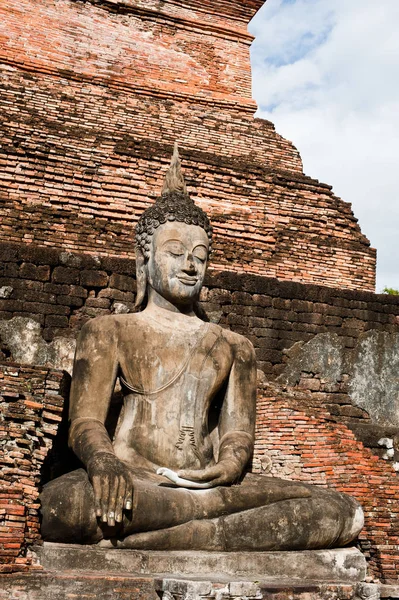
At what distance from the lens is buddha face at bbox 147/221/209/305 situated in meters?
6.07

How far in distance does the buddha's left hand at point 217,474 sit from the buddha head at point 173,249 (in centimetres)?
120

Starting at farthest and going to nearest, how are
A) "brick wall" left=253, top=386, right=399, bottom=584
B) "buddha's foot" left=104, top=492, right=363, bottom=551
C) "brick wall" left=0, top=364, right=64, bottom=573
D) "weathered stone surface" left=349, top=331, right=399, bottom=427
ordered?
"weathered stone surface" left=349, top=331, right=399, bottom=427 < "brick wall" left=253, top=386, right=399, bottom=584 < "buddha's foot" left=104, top=492, right=363, bottom=551 < "brick wall" left=0, top=364, right=64, bottom=573

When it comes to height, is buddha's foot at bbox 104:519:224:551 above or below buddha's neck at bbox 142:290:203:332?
below

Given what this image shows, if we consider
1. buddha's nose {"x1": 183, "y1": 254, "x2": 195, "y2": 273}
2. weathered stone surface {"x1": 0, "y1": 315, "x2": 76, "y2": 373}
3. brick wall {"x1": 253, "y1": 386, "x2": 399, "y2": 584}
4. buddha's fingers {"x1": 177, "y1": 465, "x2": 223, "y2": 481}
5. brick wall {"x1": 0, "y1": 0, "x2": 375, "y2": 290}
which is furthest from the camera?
brick wall {"x1": 0, "y1": 0, "x2": 375, "y2": 290}

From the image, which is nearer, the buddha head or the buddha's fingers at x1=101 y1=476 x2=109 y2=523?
the buddha's fingers at x1=101 y1=476 x2=109 y2=523

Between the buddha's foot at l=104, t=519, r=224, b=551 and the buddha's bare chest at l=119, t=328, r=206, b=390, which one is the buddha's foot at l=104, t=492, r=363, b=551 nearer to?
the buddha's foot at l=104, t=519, r=224, b=551

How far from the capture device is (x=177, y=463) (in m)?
5.66

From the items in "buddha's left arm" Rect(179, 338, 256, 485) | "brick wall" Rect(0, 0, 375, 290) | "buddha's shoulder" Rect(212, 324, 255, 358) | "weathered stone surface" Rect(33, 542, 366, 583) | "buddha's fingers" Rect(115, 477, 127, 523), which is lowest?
"weathered stone surface" Rect(33, 542, 366, 583)

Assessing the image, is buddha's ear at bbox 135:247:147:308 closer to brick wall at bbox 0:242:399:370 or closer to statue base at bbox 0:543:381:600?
statue base at bbox 0:543:381:600

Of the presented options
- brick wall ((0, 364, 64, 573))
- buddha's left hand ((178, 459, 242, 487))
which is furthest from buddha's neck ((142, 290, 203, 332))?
buddha's left hand ((178, 459, 242, 487))

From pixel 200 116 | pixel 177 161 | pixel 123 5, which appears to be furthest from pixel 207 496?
pixel 123 5

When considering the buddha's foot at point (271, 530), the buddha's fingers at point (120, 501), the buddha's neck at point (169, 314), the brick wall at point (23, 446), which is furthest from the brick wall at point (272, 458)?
the buddha's neck at point (169, 314)

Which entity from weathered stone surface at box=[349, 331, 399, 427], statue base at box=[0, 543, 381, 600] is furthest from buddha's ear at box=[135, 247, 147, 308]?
weathered stone surface at box=[349, 331, 399, 427]

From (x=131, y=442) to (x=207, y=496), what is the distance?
68 cm
